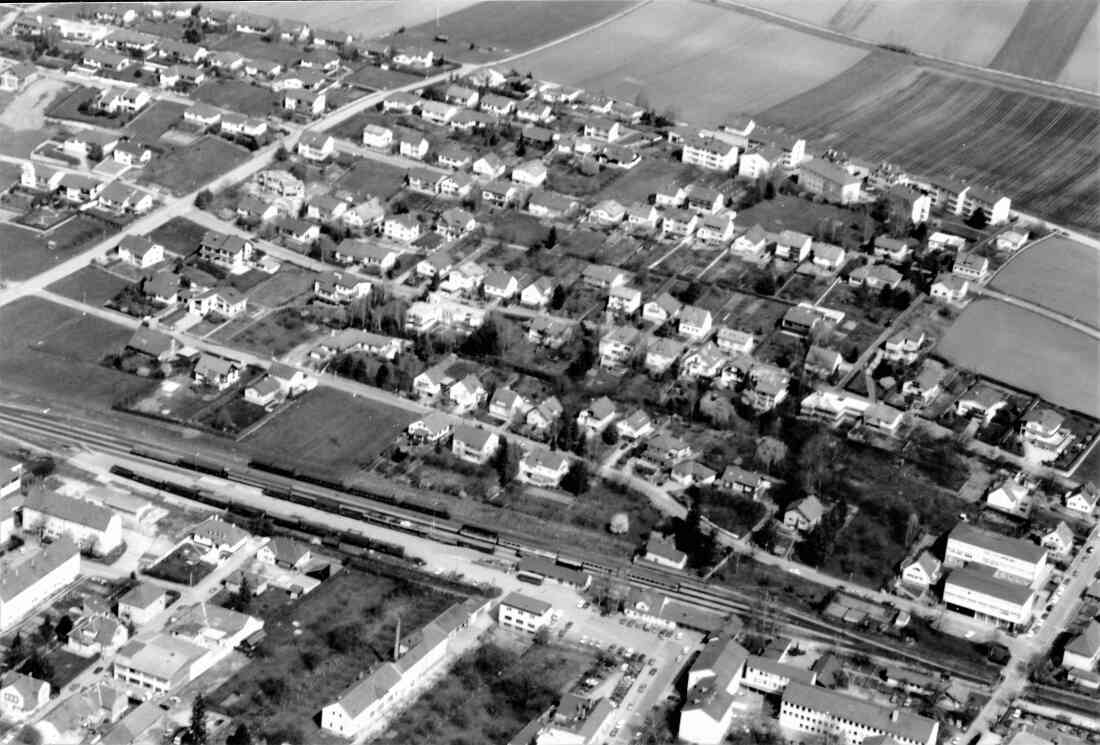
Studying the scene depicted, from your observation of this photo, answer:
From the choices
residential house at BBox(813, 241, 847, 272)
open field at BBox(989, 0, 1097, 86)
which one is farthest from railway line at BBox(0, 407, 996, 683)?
open field at BBox(989, 0, 1097, 86)

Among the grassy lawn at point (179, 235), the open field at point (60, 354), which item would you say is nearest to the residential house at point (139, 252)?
the grassy lawn at point (179, 235)

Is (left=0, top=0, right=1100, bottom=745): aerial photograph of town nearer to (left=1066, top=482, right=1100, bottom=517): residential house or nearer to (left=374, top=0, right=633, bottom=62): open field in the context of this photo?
(left=1066, top=482, right=1100, bottom=517): residential house

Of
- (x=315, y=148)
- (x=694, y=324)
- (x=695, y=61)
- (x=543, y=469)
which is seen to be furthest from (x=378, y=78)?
(x=543, y=469)

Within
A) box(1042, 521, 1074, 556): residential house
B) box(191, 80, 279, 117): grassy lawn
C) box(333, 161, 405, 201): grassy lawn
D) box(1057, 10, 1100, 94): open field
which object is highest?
box(1057, 10, 1100, 94): open field

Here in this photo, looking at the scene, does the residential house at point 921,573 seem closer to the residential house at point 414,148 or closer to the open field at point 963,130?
the open field at point 963,130

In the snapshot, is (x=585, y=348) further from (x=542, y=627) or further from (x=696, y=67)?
(x=696, y=67)

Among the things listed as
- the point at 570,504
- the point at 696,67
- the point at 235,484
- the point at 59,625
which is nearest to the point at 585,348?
the point at 570,504

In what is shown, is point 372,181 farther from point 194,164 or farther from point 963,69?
point 963,69
